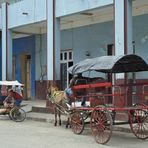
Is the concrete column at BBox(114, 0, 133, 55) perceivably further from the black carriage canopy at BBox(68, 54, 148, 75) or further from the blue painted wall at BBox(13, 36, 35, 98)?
the blue painted wall at BBox(13, 36, 35, 98)

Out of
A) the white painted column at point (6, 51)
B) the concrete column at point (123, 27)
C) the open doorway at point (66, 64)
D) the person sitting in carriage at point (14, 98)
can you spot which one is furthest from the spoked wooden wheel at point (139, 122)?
the white painted column at point (6, 51)

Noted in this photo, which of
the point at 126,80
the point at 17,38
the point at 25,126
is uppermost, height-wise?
the point at 17,38

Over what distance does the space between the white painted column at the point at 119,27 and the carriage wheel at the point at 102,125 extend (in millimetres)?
4645

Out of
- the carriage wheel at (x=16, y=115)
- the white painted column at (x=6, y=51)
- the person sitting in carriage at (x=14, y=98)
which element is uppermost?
the white painted column at (x=6, y=51)

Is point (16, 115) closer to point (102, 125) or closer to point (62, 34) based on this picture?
point (102, 125)

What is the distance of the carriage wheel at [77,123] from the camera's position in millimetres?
13555

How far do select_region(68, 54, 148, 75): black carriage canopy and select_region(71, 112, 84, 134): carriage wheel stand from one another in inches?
52.7

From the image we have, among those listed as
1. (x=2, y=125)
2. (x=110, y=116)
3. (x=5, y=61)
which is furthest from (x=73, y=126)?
(x=5, y=61)

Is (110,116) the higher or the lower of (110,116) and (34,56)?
the lower

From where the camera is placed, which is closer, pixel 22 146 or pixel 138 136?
pixel 22 146

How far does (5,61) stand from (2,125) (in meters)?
8.80

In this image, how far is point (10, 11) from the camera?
976 inches

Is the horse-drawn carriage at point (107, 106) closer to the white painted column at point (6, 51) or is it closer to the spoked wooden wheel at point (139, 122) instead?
the spoked wooden wheel at point (139, 122)

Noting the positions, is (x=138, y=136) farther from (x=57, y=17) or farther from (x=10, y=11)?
(x=10, y=11)
